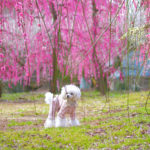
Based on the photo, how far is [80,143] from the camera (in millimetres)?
3352

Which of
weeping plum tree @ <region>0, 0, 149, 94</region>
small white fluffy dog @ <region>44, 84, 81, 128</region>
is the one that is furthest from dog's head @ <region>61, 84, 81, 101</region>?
weeping plum tree @ <region>0, 0, 149, 94</region>

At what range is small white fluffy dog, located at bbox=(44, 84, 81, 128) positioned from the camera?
408 cm

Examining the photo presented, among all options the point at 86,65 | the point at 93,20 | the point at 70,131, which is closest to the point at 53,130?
the point at 70,131

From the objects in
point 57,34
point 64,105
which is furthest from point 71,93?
point 57,34

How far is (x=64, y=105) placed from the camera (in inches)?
165

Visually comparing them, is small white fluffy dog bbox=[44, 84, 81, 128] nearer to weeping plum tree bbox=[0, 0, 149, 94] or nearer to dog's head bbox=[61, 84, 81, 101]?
dog's head bbox=[61, 84, 81, 101]

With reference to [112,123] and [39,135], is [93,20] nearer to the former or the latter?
[112,123]

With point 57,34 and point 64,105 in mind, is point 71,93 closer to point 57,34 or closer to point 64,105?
point 64,105

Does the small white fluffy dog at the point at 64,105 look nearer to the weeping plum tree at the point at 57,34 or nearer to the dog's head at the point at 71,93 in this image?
the dog's head at the point at 71,93

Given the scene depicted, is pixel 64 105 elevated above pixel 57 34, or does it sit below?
below

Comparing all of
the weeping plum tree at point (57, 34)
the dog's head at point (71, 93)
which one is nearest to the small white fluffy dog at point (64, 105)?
the dog's head at point (71, 93)

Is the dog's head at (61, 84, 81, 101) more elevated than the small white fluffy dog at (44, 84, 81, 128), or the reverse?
the dog's head at (61, 84, 81, 101)

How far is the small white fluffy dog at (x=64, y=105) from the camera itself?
13.4 feet

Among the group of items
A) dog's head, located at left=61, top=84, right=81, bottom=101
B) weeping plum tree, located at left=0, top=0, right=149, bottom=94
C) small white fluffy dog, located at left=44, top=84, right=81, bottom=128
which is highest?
weeping plum tree, located at left=0, top=0, right=149, bottom=94
